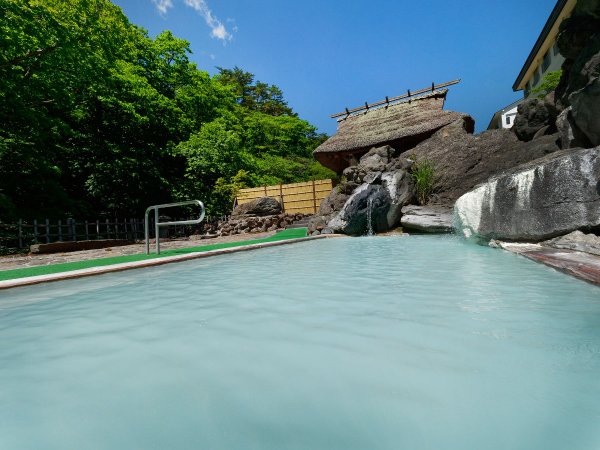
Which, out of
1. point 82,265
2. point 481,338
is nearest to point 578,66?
point 481,338

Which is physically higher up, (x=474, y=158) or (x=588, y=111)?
(x=474, y=158)

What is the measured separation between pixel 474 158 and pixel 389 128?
5.77 meters

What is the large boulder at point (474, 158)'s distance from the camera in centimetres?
969

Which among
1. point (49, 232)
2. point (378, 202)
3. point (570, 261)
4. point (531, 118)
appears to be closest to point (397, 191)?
point (378, 202)

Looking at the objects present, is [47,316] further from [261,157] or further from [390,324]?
[261,157]

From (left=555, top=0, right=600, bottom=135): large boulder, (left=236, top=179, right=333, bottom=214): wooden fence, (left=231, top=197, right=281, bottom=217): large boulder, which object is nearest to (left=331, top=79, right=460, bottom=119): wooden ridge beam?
(left=236, top=179, right=333, bottom=214): wooden fence

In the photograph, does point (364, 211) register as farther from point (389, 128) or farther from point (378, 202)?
point (389, 128)

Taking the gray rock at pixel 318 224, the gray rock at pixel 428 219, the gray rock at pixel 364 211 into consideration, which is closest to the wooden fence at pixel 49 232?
the gray rock at pixel 318 224

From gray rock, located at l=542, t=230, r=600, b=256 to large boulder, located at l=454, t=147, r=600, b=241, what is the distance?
123 mm

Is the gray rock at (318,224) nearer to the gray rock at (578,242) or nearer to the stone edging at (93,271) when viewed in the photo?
the stone edging at (93,271)

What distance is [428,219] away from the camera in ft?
29.8

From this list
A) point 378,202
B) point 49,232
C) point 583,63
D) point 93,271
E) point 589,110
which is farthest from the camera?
point 49,232

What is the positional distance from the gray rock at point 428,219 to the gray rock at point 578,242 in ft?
14.1

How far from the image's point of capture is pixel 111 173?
46.5 feet
